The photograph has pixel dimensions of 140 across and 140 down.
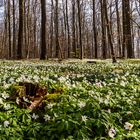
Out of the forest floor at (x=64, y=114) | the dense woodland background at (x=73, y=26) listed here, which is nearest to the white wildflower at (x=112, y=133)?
the forest floor at (x=64, y=114)

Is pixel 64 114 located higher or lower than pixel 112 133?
higher

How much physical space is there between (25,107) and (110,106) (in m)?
1.63

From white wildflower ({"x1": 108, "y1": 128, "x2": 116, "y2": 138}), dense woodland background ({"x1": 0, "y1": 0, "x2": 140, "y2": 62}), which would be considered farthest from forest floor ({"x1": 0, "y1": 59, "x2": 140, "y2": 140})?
dense woodland background ({"x1": 0, "y1": 0, "x2": 140, "y2": 62})

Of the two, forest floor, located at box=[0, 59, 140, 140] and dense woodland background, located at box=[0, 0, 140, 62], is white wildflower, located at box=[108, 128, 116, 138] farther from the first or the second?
dense woodland background, located at box=[0, 0, 140, 62]

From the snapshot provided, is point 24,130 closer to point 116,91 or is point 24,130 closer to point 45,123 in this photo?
point 45,123

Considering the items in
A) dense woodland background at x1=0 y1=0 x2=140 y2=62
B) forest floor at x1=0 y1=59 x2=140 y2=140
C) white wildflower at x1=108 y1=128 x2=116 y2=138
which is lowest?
white wildflower at x1=108 y1=128 x2=116 y2=138

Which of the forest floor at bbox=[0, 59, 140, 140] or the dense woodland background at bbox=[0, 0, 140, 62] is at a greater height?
the dense woodland background at bbox=[0, 0, 140, 62]

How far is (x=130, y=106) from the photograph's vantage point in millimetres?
6398

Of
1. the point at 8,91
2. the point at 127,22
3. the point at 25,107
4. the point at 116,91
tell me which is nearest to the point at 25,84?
the point at 8,91

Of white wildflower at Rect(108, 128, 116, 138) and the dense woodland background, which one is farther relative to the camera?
the dense woodland background

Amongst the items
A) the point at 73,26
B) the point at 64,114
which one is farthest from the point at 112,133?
the point at 73,26

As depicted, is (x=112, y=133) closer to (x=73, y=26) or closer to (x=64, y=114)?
(x=64, y=114)

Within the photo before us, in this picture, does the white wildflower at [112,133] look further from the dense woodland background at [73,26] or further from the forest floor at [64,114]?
the dense woodland background at [73,26]

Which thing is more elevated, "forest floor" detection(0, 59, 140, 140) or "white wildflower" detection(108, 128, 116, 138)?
"forest floor" detection(0, 59, 140, 140)
